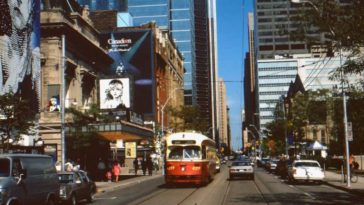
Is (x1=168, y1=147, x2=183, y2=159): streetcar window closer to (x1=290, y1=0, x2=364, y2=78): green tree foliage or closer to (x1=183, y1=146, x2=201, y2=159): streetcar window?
(x1=183, y1=146, x2=201, y2=159): streetcar window

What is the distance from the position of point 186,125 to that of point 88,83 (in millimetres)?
34442

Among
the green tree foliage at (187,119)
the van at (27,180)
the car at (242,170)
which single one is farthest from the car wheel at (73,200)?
the green tree foliage at (187,119)

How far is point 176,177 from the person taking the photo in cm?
3200

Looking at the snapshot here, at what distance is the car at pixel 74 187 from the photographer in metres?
20.8

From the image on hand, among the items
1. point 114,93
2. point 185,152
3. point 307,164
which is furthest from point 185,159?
point 114,93

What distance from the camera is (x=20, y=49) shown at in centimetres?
4022

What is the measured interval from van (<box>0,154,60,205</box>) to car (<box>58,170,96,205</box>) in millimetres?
1992

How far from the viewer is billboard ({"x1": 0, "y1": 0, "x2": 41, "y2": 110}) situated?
37844 mm

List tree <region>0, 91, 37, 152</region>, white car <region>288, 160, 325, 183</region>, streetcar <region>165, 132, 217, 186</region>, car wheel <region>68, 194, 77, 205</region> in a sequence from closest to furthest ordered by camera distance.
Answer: car wheel <region>68, 194, 77, 205</region>
tree <region>0, 91, 37, 152</region>
streetcar <region>165, 132, 217, 186</region>
white car <region>288, 160, 325, 183</region>

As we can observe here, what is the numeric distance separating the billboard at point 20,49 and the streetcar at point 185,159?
465 inches

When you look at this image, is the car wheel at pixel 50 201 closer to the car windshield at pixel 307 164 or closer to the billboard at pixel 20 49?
the billboard at pixel 20 49

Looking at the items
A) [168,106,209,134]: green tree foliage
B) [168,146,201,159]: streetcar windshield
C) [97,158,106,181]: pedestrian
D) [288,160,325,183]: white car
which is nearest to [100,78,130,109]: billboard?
[97,158,106,181]: pedestrian

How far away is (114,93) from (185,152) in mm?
24378

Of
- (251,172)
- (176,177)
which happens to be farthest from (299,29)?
(251,172)
